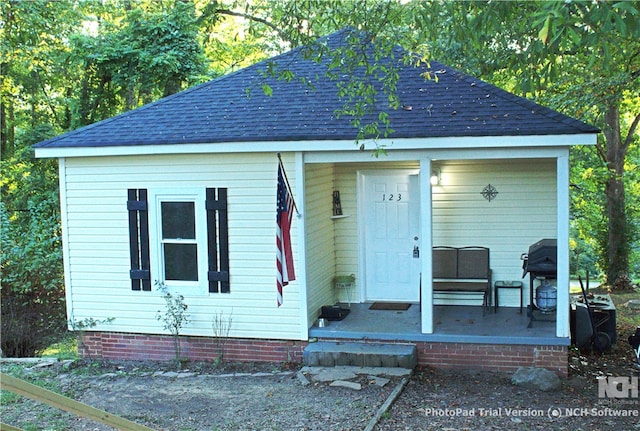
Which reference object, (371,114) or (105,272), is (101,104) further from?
(371,114)

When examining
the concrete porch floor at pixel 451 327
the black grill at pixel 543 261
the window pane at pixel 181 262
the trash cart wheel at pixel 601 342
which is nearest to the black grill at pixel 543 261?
the black grill at pixel 543 261

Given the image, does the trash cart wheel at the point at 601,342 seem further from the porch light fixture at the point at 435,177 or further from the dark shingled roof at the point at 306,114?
the dark shingled roof at the point at 306,114

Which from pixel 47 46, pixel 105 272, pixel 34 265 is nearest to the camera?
pixel 105 272

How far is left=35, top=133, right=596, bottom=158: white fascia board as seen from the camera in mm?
8172

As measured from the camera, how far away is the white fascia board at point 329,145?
8.17 metres

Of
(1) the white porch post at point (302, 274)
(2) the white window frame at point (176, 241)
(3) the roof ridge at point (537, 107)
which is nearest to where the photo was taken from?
(3) the roof ridge at point (537, 107)

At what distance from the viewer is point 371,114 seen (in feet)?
30.3

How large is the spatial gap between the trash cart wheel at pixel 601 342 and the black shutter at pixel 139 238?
640 centimetres

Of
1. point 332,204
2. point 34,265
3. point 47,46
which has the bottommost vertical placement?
point 34,265

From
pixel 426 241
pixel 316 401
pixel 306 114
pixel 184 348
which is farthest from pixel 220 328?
pixel 306 114

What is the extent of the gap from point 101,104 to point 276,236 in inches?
427

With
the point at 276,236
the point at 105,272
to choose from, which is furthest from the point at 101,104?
the point at 276,236

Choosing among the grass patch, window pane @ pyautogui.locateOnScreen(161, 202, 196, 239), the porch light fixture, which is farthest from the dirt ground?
the grass patch

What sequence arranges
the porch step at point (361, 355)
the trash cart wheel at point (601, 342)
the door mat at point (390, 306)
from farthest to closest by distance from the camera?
the door mat at point (390, 306)
the trash cart wheel at point (601, 342)
the porch step at point (361, 355)
